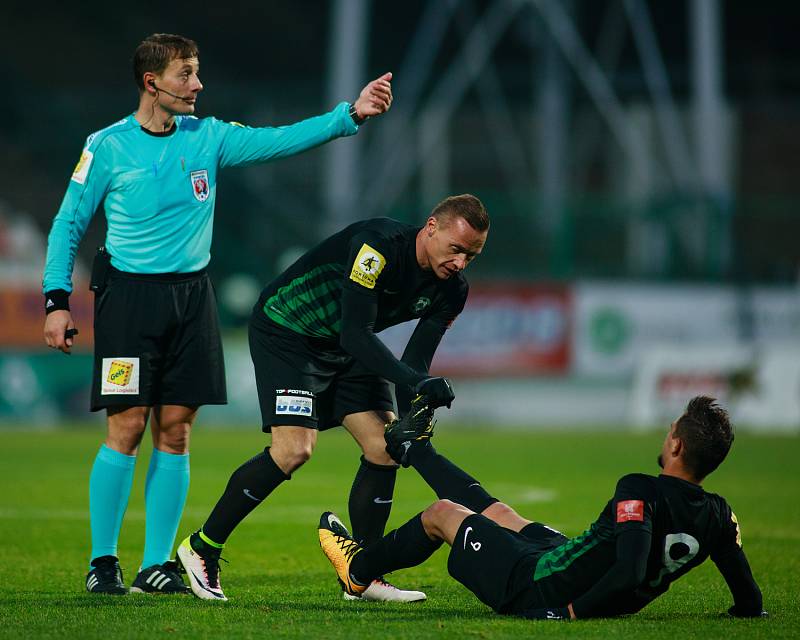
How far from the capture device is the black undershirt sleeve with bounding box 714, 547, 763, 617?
5254 millimetres

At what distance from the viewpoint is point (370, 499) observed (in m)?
6.36

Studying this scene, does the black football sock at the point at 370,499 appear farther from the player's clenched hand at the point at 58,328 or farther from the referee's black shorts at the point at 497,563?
the player's clenched hand at the point at 58,328

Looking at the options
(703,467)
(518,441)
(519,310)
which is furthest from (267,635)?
(519,310)

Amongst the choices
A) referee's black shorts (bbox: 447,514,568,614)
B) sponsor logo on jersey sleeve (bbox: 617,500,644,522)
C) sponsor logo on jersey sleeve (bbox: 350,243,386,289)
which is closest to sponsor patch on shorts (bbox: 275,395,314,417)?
sponsor logo on jersey sleeve (bbox: 350,243,386,289)

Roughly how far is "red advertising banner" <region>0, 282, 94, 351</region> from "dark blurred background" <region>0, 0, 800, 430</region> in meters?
0.20

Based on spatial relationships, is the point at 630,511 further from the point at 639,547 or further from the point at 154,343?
the point at 154,343

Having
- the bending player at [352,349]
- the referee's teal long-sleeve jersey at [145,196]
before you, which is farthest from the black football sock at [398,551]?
the referee's teal long-sleeve jersey at [145,196]

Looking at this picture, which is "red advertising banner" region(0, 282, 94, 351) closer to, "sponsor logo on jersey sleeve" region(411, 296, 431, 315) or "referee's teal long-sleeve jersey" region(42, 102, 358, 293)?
"referee's teal long-sleeve jersey" region(42, 102, 358, 293)

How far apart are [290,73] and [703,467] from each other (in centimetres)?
3426

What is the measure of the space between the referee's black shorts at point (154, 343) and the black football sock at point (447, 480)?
101cm

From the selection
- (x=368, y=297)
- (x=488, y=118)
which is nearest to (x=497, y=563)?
(x=368, y=297)

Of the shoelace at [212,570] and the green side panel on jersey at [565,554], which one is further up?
the green side panel on jersey at [565,554]

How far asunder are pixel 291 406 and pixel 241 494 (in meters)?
0.45

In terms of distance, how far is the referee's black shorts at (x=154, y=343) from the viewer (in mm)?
6148
